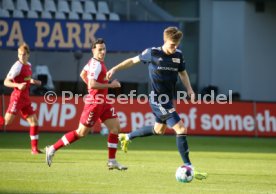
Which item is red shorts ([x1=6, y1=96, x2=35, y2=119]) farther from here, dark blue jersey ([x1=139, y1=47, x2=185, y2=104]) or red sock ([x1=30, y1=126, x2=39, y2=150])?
dark blue jersey ([x1=139, y1=47, x2=185, y2=104])

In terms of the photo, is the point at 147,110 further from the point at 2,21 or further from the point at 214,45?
the point at 214,45

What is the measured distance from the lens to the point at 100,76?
14.7 meters

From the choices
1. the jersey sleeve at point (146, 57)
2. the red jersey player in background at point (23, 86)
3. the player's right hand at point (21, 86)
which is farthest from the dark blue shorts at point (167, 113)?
the red jersey player in background at point (23, 86)

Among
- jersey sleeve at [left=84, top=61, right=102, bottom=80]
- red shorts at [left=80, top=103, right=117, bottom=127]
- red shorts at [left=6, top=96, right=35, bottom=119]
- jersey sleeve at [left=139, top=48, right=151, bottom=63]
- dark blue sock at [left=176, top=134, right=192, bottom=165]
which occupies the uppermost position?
jersey sleeve at [left=139, top=48, right=151, bottom=63]

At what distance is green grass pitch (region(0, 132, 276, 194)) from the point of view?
11.9 meters

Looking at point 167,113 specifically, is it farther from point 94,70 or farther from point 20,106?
point 20,106

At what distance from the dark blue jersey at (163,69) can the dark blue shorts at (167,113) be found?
87mm

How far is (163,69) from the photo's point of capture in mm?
13711

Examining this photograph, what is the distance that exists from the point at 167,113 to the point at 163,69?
705mm

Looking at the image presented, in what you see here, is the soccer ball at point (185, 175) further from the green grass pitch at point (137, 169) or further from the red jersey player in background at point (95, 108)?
the red jersey player in background at point (95, 108)

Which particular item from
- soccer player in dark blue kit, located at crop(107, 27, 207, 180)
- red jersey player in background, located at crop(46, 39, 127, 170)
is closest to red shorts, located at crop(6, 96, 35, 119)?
red jersey player in background, located at crop(46, 39, 127, 170)

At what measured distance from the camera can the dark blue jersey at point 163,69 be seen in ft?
44.8

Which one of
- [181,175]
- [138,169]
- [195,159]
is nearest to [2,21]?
[195,159]

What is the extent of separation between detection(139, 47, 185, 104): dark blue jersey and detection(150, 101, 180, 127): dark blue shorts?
0.09 m
